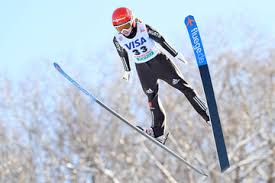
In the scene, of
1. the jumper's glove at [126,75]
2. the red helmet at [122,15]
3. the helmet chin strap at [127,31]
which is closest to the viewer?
the red helmet at [122,15]

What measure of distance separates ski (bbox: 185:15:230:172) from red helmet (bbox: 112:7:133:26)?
667mm

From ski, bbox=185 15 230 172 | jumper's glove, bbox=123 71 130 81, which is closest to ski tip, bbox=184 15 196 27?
ski, bbox=185 15 230 172

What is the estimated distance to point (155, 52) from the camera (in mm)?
7105

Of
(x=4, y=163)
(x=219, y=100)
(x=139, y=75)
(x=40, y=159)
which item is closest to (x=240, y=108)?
(x=219, y=100)

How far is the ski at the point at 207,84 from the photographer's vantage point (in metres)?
7.02

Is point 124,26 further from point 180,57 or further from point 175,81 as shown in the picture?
point 175,81

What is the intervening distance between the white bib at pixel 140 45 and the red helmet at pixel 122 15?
0.22 meters

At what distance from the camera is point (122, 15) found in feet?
22.2

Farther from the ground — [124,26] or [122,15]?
[122,15]

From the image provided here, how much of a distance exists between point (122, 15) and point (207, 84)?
1.28m

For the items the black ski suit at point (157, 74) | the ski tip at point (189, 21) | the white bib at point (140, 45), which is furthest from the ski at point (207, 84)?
the white bib at point (140, 45)

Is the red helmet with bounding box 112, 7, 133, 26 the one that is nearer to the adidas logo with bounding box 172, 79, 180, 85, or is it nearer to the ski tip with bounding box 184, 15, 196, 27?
the ski tip with bounding box 184, 15, 196, 27

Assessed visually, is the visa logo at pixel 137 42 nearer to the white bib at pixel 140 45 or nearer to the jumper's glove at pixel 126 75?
the white bib at pixel 140 45

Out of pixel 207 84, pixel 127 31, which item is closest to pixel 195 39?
pixel 207 84
